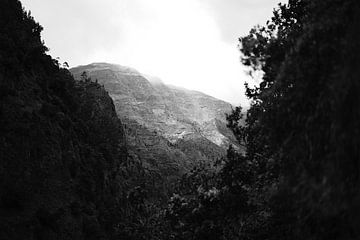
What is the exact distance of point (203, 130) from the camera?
15988cm

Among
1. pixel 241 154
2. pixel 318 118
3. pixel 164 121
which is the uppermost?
pixel 164 121

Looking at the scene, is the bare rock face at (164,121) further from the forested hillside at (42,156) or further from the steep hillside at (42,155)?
the steep hillside at (42,155)

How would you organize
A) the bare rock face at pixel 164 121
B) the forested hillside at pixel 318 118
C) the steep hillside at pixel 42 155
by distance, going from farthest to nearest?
the bare rock face at pixel 164 121
the steep hillside at pixel 42 155
the forested hillside at pixel 318 118

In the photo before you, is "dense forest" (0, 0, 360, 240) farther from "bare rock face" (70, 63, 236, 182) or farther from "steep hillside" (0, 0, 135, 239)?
"bare rock face" (70, 63, 236, 182)

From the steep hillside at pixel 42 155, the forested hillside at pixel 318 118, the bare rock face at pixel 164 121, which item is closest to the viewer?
the forested hillside at pixel 318 118

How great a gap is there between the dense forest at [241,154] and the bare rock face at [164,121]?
2241 inches

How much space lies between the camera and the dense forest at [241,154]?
1074 centimetres

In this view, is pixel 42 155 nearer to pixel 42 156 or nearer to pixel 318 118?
pixel 42 156

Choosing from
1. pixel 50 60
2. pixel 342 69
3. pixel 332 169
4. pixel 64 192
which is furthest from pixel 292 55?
pixel 50 60

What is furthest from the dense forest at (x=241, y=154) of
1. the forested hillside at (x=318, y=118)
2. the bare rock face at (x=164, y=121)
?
the bare rock face at (x=164, y=121)

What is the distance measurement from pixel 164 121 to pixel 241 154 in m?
131

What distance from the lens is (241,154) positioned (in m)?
25.5

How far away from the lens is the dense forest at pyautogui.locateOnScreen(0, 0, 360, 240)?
423 inches

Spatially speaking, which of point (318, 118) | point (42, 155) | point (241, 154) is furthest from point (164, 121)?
point (318, 118)
